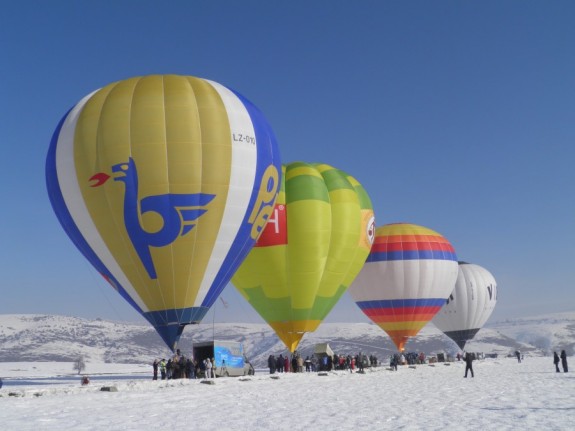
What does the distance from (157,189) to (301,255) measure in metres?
12.1

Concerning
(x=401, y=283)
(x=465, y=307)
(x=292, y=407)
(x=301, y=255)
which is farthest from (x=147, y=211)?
(x=465, y=307)

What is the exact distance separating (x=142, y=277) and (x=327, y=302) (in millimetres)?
14288

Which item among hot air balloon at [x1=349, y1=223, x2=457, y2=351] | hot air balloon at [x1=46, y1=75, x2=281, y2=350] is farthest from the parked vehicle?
hot air balloon at [x1=349, y1=223, x2=457, y2=351]

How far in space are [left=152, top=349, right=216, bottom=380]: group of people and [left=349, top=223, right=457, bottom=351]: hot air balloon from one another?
20118 millimetres

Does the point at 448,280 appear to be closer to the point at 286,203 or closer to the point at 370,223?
the point at 370,223

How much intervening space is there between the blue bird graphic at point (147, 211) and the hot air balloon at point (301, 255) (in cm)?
1016

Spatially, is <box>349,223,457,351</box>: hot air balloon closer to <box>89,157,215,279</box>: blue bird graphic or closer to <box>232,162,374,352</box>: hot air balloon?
<box>232,162,374,352</box>: hot air balloon

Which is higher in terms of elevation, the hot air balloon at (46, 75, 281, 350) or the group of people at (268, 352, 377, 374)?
the hot air balloon at (46, 75, 281, 350)

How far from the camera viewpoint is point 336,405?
16859 millimetres

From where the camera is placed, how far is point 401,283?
46438mm

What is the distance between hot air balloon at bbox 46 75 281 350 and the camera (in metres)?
25.4

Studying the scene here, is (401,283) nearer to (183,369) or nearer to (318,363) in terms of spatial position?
(318,363)

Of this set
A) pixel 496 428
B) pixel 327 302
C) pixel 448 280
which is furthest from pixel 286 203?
pixel 496 428

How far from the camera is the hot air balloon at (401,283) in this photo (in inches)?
1828
